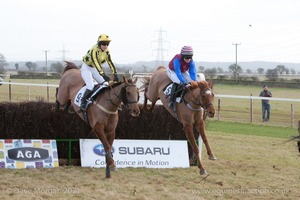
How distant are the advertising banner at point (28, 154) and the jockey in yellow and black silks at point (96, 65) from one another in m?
1.15

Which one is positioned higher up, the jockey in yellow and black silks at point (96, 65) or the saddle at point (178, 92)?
the jockey in yellow and black silks at point (96, 65)

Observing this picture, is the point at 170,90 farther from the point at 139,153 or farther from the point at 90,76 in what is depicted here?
the point at 90,76

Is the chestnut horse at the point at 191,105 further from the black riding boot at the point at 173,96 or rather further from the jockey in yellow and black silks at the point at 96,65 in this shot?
the jockey in yellow and black silks at the point at 96,65

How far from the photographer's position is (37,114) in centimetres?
967

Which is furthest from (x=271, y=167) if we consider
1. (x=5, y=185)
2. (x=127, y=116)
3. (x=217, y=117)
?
(x=217, y=117)

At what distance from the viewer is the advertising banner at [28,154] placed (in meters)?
9.12

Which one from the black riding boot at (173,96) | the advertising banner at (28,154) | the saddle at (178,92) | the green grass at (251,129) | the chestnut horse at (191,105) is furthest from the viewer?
the green grass at (251,129)

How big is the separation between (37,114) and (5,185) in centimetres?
220

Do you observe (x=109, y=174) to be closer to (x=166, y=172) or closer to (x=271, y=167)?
(x=166, y=172)

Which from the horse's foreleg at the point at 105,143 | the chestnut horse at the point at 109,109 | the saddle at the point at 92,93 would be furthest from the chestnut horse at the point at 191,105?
the horse's foreleg at the point at 105,143

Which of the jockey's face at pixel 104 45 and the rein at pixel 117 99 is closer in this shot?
the rein at pixel 117 99

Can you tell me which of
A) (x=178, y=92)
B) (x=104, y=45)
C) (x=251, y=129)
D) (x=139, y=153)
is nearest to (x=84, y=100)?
(x=104, y=45)

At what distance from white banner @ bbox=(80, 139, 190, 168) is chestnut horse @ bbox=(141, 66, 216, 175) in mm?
850

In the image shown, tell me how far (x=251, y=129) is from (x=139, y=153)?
8171 millimetres
